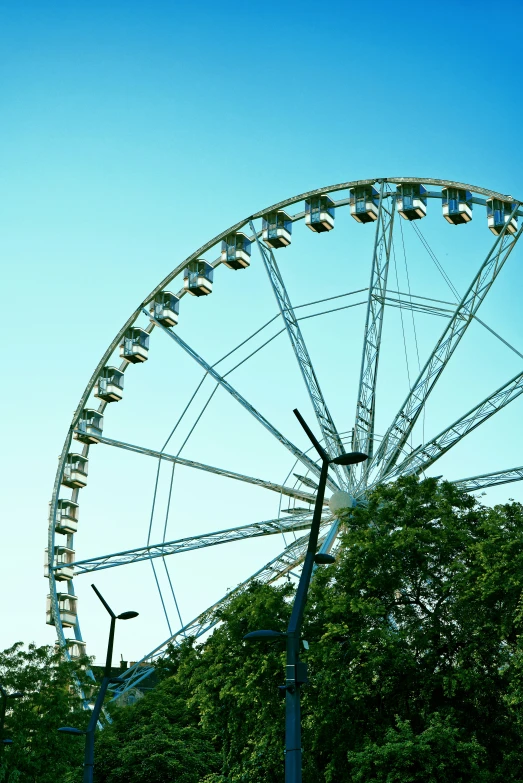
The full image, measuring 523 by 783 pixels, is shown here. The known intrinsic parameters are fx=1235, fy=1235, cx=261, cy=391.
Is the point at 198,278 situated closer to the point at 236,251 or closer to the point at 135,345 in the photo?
the point at 236,251

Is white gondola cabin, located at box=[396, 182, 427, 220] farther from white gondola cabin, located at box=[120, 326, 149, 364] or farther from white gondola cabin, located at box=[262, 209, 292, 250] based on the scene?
white gondola cabin, located at box=[120, 326, 149, 364]

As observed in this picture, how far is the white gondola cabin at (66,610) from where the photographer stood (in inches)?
1866

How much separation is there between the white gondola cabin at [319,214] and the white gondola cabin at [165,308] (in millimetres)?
6481

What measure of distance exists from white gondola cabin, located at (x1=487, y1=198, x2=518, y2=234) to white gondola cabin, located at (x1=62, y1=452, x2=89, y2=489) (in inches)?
750

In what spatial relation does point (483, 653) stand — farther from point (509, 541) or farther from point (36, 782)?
point (36, 782)

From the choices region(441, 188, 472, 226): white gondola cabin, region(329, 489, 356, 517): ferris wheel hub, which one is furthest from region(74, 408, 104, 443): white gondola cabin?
region(441, 188, 472, 226): white gondola cabin

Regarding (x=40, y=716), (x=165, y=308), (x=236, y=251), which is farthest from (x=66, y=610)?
(x=236, y=251)

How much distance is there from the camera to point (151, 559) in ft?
144

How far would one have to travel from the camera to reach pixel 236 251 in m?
47.6

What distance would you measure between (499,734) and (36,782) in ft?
61.9

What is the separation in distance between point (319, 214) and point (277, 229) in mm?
1718

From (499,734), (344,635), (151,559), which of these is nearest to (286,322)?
(151,559)

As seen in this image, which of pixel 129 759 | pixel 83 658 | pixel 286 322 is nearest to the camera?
pixel 129 759

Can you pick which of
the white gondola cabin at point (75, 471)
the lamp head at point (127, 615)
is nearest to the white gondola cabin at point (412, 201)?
the white gondola cabin at point (75, 471)
